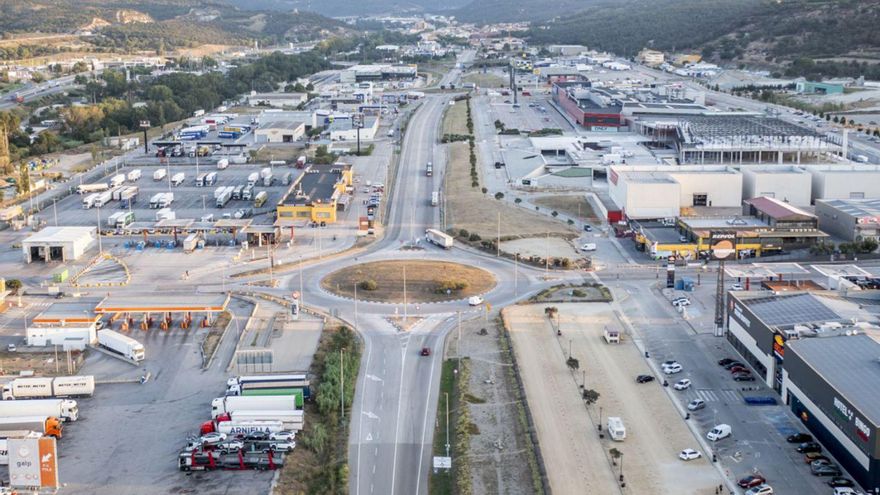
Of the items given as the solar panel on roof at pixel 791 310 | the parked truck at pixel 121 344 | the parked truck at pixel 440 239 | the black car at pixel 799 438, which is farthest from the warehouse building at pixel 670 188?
the parked truck at pixel 121 344

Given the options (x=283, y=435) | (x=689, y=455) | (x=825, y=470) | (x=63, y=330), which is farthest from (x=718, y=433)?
(x=63, y=330)

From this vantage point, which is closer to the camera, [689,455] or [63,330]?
[689,455]

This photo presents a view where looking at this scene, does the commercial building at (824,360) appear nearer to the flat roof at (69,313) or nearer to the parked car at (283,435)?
the parked car at (283,435)

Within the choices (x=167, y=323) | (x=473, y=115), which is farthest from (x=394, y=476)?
(x=473, y=115)

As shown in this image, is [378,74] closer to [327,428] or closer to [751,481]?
[327,428]

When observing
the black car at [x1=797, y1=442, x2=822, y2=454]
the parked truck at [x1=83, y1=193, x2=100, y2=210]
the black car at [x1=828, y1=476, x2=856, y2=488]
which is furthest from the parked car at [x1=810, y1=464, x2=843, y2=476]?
the parked truck at [x1=83, y1=193, x2=100, y2=210]

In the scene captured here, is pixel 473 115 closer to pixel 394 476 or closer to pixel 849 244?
pixel 849 244
